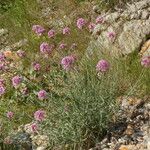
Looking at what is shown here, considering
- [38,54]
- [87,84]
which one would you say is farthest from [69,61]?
[38,54]

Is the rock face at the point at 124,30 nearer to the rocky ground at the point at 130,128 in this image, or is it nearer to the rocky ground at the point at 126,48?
the rocky ground at the point at 126,48

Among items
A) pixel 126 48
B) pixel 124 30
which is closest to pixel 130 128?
pixel 126 48

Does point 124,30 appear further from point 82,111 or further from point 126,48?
point 82,111

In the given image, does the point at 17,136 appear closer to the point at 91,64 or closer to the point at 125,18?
the point at 91,64

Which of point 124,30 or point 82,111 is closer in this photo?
point 82,111

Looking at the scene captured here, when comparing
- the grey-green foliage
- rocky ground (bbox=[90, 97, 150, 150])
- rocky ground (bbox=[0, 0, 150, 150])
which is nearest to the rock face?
rocky ground (bbox=[0, 0, 150, 150])

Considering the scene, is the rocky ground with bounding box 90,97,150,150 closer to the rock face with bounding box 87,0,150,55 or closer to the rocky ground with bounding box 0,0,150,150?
the rocky ground with bounding box 0,0,150,150

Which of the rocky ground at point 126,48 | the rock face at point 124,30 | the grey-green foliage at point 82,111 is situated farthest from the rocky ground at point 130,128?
the rock face at point 124,30

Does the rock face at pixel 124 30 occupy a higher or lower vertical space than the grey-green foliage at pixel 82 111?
higher
